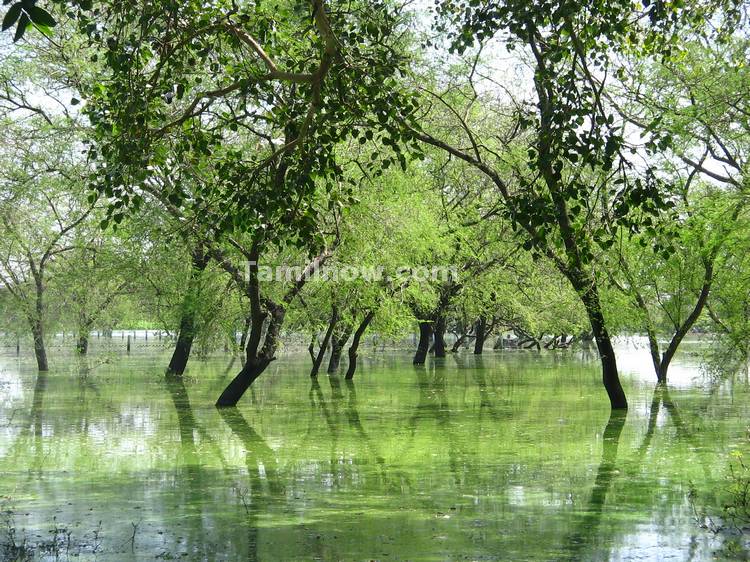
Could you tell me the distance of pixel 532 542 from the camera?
734cm

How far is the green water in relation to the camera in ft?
24.2

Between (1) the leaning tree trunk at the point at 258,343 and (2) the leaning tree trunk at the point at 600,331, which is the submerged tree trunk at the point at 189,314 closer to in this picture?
(1) the leaning tree trunk at the point at 258,343

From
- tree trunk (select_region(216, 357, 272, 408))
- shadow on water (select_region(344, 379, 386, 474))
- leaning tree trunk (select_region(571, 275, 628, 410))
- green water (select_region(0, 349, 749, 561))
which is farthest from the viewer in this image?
tree trunk (select_region(216, 357, 272, 408))

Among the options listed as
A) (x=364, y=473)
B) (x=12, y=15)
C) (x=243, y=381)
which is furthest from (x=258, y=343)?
(x=12, y=15)

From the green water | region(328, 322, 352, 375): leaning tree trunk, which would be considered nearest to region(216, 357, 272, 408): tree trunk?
the green water

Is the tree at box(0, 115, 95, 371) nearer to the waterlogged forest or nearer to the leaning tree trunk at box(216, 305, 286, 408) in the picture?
the waterlogged forest

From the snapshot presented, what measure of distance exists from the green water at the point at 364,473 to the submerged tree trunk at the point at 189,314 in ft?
8.22

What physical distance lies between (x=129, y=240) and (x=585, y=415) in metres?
10.7

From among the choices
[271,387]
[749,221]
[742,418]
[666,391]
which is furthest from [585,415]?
[271,387]

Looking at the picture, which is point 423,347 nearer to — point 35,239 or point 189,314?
point 189,314

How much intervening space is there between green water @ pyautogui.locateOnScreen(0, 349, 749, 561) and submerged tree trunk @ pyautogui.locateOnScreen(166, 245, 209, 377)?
2.50 m

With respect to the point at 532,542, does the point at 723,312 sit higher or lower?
higher

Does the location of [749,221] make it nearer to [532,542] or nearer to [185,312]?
[532,542]

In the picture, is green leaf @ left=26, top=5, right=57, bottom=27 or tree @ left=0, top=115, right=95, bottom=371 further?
tree @ left=0, top=115, right=95, bottom=371
